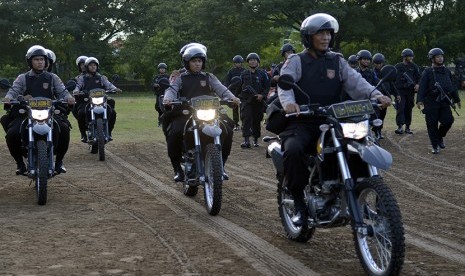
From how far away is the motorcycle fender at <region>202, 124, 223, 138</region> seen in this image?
10383 millimetres

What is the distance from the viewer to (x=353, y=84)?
313 inches

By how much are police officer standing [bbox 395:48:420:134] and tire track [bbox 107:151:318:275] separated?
11.5 meters

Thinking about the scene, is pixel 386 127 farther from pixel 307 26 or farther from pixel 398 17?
pixel 398 17

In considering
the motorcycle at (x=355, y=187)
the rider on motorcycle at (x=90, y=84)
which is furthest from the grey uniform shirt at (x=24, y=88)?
the rider on motorcycle at (x=90, y=84)

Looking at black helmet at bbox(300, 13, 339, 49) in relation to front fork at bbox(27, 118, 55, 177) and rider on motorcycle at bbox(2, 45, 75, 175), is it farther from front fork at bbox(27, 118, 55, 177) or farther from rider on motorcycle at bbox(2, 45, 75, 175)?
rider on motorcycle at bbox(2, 45, 75, 175)

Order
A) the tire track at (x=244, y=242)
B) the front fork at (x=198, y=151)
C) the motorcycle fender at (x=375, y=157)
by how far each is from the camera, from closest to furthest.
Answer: the motorcycle fender at (x=375, y=157)
the tire track at (x=244, y=242)
the front fork at (x=198, y=151)

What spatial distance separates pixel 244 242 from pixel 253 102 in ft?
38.9

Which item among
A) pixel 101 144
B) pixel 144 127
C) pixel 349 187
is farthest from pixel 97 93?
pixel 349 187

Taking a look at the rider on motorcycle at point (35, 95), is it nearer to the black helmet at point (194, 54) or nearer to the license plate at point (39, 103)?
the license plate at point (39, 103)

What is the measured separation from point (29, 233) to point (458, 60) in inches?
2120

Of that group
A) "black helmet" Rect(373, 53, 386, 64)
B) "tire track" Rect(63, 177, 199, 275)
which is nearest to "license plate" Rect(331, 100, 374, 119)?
"tire track" Rect(63, 177, 199, 275)

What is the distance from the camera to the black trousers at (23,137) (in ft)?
Answer: 38.7

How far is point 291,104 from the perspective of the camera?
746cm

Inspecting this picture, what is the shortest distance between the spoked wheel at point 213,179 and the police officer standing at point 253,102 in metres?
9.00
